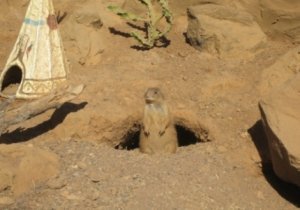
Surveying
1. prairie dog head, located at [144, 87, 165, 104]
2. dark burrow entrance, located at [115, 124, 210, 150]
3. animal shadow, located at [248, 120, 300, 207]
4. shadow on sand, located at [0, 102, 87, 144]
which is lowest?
dark burrow entrance, located at [115, 124, 210, 150]

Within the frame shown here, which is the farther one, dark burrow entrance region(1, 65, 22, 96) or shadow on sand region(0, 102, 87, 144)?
dark burrow entrance region(1, 65, 22, 96)

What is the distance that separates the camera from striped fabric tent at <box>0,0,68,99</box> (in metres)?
6.29

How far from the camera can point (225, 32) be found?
6812 mm

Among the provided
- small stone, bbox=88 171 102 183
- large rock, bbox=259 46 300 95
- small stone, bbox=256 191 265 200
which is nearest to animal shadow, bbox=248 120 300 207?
small stone, bbox=256 191 265 200

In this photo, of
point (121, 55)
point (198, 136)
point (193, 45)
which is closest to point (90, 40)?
point (121, 55)

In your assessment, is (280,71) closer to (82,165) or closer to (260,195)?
(260,195)

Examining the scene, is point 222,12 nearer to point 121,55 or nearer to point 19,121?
point 121,55

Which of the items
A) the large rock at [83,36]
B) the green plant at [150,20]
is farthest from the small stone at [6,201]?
the green plant at [150,20]

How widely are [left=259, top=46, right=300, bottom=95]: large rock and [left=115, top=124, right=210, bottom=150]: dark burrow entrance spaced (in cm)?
87

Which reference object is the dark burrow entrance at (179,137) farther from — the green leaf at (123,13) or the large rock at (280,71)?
the green leaf at (123,13)

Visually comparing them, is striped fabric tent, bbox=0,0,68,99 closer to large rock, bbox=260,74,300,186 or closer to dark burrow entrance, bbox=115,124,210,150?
dark burrow entrance, bbox=115,124,210,150

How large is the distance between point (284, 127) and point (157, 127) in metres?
1.58

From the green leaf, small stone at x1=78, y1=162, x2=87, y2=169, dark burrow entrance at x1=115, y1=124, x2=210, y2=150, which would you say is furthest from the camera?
the green leaf

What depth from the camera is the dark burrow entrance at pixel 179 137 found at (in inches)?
238
